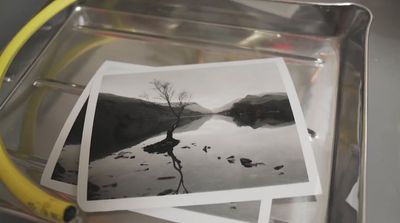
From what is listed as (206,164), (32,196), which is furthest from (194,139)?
(32,196)

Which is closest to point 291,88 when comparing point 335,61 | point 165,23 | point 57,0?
point 335,61

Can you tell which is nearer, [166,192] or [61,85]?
[166,192]

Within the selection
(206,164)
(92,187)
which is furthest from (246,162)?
(92,187)

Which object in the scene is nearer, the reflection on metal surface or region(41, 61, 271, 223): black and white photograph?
region(41, 61, 271, 223): black and white photograph

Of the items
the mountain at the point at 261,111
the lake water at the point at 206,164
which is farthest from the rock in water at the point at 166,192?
the mountain at the point at 261,111

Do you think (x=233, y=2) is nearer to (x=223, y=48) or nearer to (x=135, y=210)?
(x=223, y=48)

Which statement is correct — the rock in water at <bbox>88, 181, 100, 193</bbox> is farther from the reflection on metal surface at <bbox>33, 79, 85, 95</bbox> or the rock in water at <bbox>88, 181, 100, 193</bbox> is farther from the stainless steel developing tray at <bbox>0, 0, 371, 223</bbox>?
the reflection on metal surface at <bbox>33, 79, 85, 95</bbox>

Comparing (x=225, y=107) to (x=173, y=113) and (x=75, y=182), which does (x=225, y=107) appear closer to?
(x=173, y=113)

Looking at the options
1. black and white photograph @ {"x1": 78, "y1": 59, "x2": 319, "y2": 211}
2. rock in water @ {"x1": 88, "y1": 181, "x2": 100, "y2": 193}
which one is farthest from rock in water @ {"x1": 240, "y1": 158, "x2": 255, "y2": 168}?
rock in water @ {"x1": 88, "y1": 181, "x2": 100, "y2": 193}

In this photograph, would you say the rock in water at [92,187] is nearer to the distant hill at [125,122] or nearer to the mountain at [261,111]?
the distant hill at [125,122]
